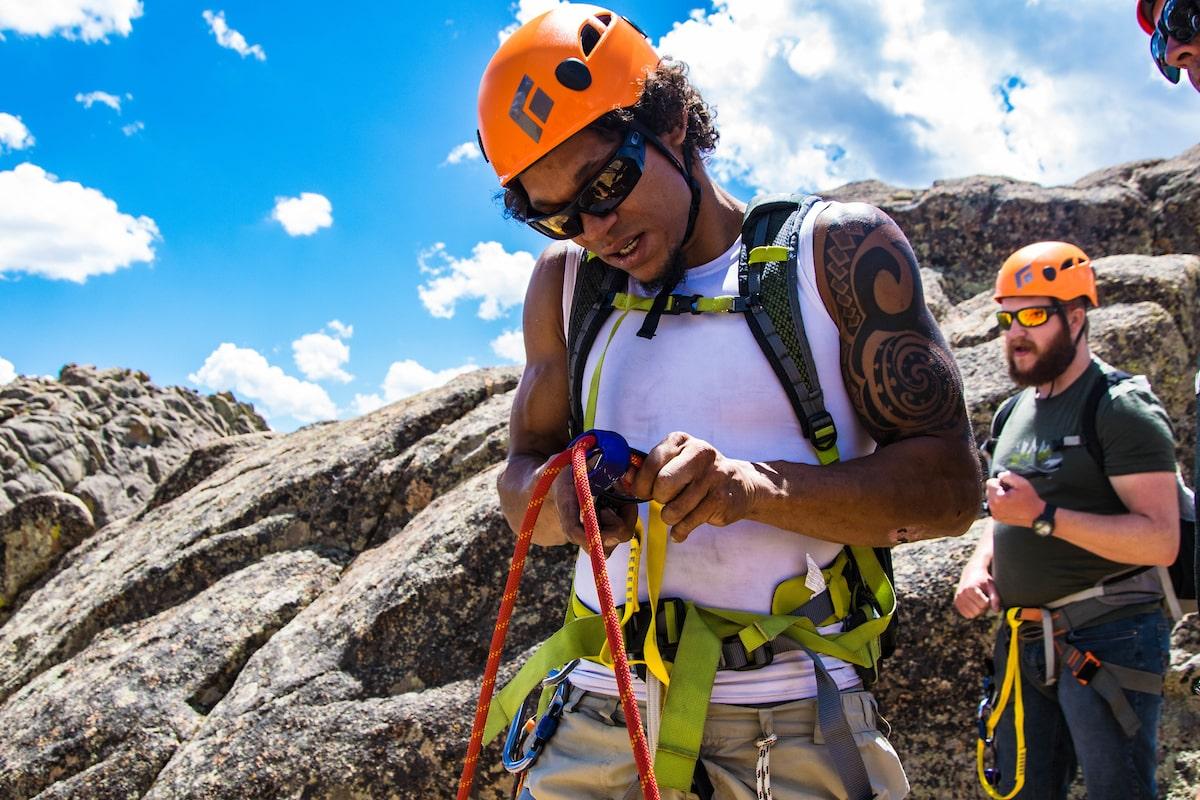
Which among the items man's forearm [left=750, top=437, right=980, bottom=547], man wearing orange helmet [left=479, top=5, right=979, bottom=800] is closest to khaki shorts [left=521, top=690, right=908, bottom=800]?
man wearing orange helmet [left=479, top=5, right=979, bottom=800]

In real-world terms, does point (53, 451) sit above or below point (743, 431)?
above

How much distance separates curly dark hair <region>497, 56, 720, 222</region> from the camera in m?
2.94

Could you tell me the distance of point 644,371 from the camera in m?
2.81

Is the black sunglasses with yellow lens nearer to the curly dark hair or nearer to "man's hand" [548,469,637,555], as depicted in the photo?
the curly dark hair

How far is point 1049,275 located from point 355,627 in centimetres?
494

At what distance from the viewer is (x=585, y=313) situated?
309 cm

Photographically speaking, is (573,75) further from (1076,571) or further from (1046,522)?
(1076,571)

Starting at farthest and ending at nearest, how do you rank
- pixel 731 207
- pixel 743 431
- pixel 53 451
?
pixel 53 451, pixel 731 207, pixel 743 431

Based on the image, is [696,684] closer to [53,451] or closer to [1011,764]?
[1011,764]

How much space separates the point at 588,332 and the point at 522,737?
141cm

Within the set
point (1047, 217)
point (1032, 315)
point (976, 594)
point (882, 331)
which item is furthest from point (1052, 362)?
point (1047, 217)

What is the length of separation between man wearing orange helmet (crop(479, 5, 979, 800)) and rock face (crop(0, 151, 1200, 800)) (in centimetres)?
277

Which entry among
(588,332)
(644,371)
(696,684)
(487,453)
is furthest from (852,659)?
(487,453)

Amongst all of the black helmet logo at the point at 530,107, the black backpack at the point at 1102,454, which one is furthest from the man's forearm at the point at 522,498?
the black backpack at the point at 1102,454
